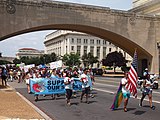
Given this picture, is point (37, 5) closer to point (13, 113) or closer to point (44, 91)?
point (44, 91)

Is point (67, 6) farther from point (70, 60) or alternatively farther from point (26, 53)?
point (26, 53)

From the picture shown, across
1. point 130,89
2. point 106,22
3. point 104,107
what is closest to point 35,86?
point 104,107

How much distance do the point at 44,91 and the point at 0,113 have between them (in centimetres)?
622

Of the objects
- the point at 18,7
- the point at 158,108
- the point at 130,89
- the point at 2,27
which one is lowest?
the point at 158,108

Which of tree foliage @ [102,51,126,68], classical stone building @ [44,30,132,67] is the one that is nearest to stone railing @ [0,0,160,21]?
tree foliage @ [102,51,126,68]

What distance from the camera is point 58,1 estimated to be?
35562mm

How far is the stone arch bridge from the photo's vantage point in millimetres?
32750

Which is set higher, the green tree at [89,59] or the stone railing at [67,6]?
the stone railing at [67,6]

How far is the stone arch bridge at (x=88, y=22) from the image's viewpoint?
32.8m

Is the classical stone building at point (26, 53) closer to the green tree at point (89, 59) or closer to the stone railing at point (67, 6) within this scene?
the green tree at point (89, 59)

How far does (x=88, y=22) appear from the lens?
121 ft

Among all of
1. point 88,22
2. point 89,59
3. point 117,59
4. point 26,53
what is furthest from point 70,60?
point 26,53

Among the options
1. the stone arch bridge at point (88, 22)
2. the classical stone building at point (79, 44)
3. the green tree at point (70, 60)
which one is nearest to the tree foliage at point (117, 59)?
the stone arch bridge at point (88, 22)

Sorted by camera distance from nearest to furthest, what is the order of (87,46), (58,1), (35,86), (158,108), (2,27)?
1. (158,108)
2. (35,86)
3. (2,27)
4. (58,1)
5. (87,46)
